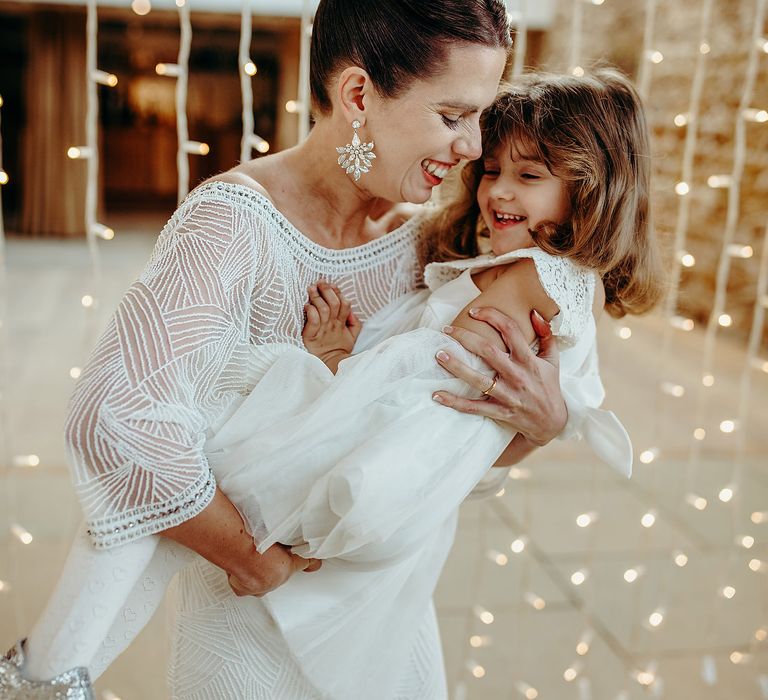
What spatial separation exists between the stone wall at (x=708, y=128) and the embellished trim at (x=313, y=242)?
414 cm

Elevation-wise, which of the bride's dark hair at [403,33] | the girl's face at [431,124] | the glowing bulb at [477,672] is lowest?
the glowing bulb at [477,672]

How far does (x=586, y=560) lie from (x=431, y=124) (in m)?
2.11

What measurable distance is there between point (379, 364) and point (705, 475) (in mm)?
2998

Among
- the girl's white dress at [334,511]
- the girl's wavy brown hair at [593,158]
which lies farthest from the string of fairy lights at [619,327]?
the girl's white dress at [334,511]

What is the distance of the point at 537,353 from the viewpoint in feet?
4.58

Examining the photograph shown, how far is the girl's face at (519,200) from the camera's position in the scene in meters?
1.40

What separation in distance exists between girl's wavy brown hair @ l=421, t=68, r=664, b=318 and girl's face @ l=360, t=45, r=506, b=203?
139 mm

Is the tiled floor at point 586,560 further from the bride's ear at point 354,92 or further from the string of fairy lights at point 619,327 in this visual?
the bride's ear at point 354,92

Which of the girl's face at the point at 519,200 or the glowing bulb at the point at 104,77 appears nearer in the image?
the girl's face at the point at 519,200

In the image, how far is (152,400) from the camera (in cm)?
108

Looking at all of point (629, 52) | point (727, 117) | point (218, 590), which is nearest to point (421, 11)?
→ point (218, 590)

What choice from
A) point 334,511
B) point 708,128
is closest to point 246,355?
point 334,511

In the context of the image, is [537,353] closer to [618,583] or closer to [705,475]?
[618,583]

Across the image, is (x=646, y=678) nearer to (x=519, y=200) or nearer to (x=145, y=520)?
(x=519, y=200)
